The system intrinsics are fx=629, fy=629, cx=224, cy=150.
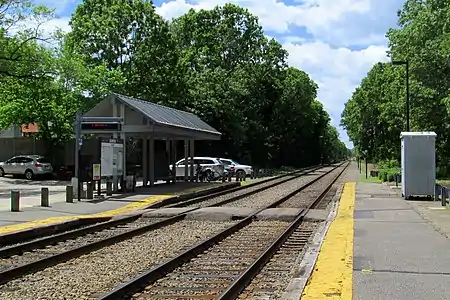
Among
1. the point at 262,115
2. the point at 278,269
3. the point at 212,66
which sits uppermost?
the point at 212,66

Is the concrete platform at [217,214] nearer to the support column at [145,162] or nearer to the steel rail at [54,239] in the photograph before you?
the steel rail at [54,239]

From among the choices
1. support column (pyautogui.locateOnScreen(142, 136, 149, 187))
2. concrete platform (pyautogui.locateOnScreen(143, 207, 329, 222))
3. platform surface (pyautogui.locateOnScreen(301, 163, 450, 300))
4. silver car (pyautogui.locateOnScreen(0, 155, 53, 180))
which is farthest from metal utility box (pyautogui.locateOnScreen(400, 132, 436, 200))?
silver car (pyautogui.locateOnScreen(0, 155, 53, 180))

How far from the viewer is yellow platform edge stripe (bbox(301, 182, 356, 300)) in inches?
301

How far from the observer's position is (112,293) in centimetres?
785

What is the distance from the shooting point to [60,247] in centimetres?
1287

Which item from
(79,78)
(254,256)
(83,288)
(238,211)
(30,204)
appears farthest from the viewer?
(79,78)

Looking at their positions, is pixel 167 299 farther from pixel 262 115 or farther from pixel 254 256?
pixel 262 115

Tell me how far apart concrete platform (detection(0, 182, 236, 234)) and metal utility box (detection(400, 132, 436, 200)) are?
9.31 meters

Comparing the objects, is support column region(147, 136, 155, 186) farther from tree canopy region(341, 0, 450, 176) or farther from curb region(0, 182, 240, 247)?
tree canopy region(341, 0, 450, 176)

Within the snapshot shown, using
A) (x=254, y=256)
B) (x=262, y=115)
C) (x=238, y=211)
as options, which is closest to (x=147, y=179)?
(x=238, y=211)

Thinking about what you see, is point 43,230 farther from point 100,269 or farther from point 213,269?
point 213,269

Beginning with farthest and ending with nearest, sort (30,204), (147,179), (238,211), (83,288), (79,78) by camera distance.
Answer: (79,78) < (147,179) < (30,204) < (238,211) < (83,288)

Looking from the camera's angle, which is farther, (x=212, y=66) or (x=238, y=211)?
(x=212, y=66)

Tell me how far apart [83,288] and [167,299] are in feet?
4.27
